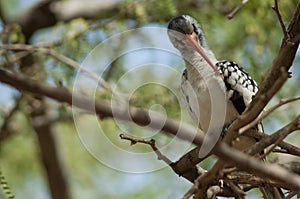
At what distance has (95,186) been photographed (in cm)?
475

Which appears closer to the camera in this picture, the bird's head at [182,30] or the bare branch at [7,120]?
the bird's head at [182,30]

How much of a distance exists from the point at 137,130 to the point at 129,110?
92.7 inches

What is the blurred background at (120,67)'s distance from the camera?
11.9 ft

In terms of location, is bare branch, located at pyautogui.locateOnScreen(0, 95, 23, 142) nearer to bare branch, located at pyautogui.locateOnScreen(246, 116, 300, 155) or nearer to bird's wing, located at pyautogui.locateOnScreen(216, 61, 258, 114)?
bird's wing, located at pyautogui.locateOnScreen(216, 61, 258, 114)

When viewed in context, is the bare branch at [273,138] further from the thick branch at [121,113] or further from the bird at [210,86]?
the bird at [210,86]

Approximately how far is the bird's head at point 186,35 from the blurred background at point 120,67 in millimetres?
329

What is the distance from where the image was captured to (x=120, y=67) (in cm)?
407

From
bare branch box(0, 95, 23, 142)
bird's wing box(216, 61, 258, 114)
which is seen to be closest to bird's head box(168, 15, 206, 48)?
bird's wing box(216, 61, 258, 114)

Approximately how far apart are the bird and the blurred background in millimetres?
404

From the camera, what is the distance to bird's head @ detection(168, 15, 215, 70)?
9.39 ft

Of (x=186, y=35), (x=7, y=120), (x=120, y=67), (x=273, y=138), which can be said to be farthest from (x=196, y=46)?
(x=7, y=120)

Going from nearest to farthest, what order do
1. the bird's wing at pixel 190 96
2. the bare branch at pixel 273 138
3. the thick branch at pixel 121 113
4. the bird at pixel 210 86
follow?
the thick branch at pixel 121 113
the bare branch at pixel 273 138
the bird at pixel 210 86
the bird's wing at pixel 190 96

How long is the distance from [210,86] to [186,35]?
0.28m

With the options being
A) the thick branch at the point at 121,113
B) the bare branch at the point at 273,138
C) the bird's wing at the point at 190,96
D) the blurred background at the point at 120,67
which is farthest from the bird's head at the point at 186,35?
the thick branch at the point at 121,113
